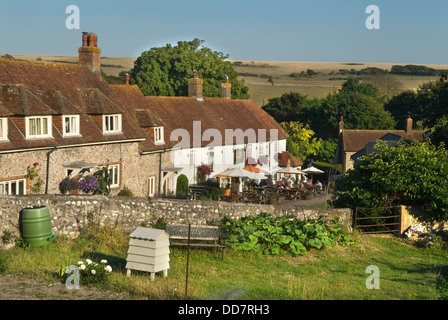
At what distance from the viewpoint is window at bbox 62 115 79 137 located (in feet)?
90.9

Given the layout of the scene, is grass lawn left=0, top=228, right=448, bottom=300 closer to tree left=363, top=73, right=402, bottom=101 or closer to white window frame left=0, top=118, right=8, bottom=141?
white window frame left=0, top=118, right=8, bottom=141

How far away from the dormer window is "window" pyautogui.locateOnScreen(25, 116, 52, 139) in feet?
30.1

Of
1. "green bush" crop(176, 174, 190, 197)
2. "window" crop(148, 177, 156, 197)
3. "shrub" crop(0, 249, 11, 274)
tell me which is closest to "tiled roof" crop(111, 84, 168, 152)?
"window" crop(148, 177, 156, 197)

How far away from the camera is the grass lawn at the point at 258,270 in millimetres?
14609

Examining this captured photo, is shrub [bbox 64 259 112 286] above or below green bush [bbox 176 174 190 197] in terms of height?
above

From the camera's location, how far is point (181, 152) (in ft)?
126

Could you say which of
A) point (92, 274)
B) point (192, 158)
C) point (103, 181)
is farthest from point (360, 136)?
point (92, 274)

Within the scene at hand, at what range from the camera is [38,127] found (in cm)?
2628

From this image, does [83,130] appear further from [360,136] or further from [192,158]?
[360,136]

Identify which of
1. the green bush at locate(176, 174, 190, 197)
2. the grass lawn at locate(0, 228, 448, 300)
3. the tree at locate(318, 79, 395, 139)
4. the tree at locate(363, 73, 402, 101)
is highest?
the tree at locate(363, 73, 402, 101)

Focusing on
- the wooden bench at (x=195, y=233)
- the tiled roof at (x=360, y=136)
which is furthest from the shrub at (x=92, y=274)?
the tiled roof at (x=360, y=136)

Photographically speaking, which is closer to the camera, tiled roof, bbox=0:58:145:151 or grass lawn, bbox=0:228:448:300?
grass lawn, bbox=0:228:448:300

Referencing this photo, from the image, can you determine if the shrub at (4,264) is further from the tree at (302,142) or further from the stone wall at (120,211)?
the tree at (302,142)
